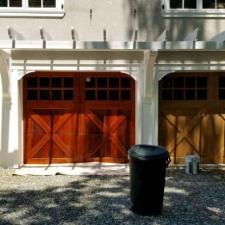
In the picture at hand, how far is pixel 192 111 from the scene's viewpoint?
13312 mm

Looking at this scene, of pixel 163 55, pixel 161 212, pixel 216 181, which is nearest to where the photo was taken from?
pixel 161 212

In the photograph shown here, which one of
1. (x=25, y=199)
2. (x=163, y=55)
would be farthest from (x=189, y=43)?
(x=25, y=199)

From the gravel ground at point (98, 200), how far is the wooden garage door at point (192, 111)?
137cm

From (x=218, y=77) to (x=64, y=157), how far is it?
4.71m

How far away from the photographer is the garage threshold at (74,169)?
1217 centimetres

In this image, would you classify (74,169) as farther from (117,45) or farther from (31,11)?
(31,11)

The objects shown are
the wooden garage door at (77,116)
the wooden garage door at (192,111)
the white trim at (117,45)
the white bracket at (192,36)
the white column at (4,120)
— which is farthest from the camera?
the wooden garage door at (192,111)

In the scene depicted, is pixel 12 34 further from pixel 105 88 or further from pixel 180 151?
pixel 180 151

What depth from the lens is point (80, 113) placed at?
13180 millimetres

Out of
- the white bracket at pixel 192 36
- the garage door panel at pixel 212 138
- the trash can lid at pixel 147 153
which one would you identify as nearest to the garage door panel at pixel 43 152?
the garage door panel at pixel 212 138

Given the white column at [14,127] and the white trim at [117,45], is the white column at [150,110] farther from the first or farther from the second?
the white column at [14,127]

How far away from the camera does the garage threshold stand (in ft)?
39.9

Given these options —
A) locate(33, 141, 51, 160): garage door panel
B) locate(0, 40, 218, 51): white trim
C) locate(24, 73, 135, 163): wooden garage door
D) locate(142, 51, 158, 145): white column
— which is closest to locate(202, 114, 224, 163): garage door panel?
locate(142, 51, 158, 145): white column

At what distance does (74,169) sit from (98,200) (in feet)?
10.6
